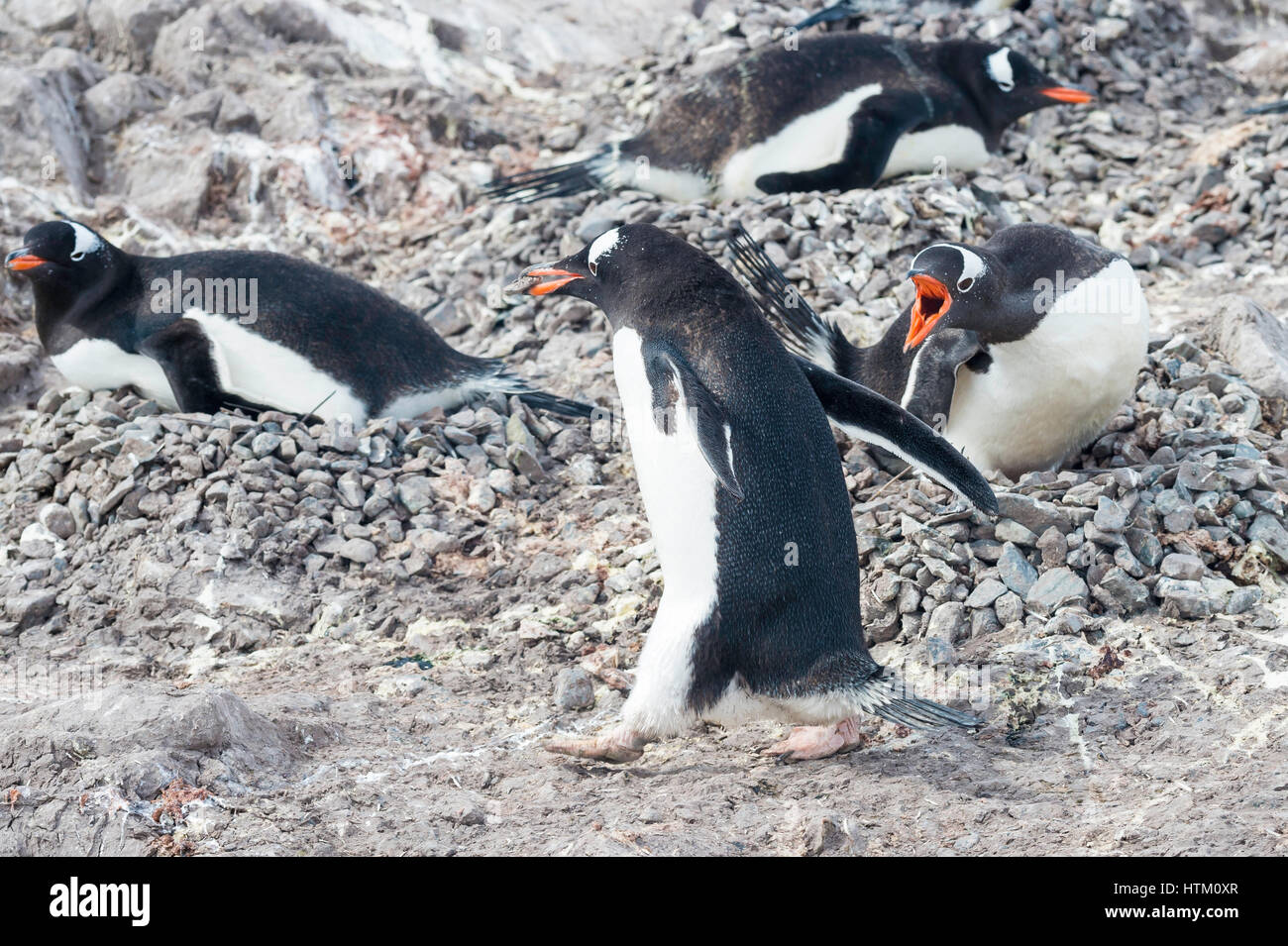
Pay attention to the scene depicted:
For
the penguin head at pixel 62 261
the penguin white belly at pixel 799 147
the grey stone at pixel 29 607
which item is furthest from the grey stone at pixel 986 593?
the penguin head at pixel 62 261

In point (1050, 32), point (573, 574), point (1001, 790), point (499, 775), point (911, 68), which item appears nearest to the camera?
point (1001, 790)

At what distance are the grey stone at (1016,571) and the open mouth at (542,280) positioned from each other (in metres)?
1.39

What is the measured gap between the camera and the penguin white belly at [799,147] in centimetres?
620

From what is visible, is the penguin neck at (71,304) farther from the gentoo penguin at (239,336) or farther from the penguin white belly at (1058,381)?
the penguin white belly at (1058,381)

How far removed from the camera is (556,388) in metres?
5.11

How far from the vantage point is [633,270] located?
10.8 feet

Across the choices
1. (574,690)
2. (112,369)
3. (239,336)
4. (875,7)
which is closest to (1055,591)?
(574,690)

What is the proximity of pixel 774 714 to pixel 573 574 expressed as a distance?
1.09 m

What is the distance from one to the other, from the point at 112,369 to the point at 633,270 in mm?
2449

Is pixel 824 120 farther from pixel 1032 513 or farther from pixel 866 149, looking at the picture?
pixel 1032 513

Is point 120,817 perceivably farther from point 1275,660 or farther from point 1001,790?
point 1275,660

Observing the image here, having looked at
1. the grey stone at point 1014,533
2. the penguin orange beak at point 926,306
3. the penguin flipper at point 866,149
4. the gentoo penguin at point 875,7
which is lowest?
the grey stone at point 1014,533

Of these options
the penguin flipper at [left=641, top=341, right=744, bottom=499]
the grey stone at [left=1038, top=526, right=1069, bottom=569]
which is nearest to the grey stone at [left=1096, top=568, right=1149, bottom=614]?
the grey stone at [left=1038, top=526, right=1069, bottom=569]

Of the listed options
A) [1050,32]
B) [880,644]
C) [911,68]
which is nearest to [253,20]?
[911,68]
